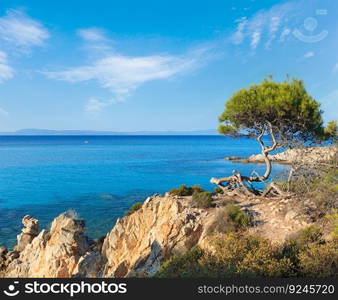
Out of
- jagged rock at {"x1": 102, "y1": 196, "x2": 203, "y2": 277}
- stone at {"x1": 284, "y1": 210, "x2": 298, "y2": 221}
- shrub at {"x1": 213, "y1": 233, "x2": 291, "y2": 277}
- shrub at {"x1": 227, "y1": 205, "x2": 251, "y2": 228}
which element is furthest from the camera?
jagged rock at {"x1": 102, "y1": 196, "x2": 203, "y2": 277}

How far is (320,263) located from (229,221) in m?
5.37

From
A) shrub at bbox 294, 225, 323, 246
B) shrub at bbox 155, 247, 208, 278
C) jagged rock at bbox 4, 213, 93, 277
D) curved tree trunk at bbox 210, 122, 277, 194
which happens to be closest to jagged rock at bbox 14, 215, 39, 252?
jagged rock at bbox 4, 213, 93, 277

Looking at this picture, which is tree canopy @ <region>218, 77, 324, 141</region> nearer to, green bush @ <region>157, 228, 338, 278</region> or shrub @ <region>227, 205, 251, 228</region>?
shrub @ <region>227, 205, 251, 228</region>

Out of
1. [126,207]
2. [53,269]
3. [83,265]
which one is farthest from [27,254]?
[126,207]

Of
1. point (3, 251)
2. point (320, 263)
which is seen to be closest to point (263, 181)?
point (320, 263)

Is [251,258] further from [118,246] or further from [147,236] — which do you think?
[118,246]

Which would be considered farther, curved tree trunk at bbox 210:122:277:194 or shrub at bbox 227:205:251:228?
curved tree trunk at bbox 210:122:277:194

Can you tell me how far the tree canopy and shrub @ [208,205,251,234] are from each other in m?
5.91

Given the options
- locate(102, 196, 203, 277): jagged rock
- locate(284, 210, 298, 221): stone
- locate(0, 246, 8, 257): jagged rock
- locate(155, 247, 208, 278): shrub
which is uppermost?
locate(284, 210, 298, 221): stone

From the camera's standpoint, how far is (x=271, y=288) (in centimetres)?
648

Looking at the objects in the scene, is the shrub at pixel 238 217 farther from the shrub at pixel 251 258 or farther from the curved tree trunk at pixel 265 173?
the curved tree trunk at pixel 265 173

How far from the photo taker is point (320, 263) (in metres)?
8.03

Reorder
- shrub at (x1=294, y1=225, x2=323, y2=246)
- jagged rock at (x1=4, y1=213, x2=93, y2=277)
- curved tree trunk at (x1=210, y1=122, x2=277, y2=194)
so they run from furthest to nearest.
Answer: curved tree trunk at (x1=210, y1=122, x2=277, y2=194) → jagged rock at (x1=4, y1=213, x2=93, y2=277) → shrub at (x1=294, y1=225, x2=323, y2=246)

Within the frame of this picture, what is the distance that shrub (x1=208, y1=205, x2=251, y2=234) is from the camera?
12859 mm
